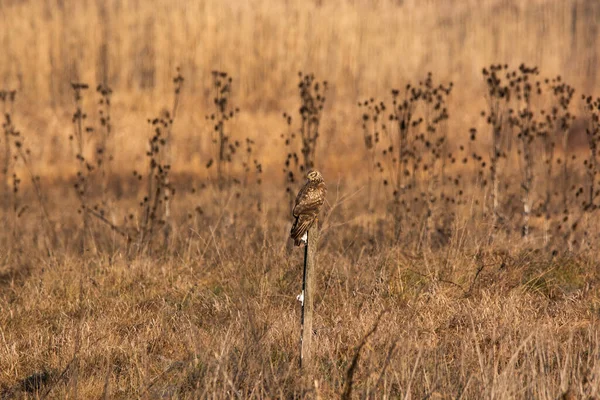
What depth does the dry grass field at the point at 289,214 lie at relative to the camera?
405 centimetres

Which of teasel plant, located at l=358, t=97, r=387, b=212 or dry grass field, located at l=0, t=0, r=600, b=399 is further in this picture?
teasel plant, located at l=358, t=97, r=387, b=212

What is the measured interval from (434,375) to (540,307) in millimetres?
1555

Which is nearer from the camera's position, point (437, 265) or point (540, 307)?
point (540, 307)

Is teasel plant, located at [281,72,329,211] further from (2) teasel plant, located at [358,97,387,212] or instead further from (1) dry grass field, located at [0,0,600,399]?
(2) teasel plant, located at [358,97,387,212]

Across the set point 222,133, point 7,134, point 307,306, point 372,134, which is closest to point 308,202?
point 307,306

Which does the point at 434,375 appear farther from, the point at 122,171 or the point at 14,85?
the point at 14,85

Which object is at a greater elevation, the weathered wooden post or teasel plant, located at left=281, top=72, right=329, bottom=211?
teasel plant, located at left=281, top=72, right=329, bottom=211

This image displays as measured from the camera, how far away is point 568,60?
66.7ft

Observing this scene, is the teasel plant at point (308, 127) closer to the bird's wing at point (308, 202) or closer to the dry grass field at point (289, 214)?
the dry grass field at point (289, 214)

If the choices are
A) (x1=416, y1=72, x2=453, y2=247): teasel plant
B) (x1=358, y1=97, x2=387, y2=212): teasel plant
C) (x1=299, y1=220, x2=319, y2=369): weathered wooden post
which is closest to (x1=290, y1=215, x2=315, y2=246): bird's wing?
(x1=299, y1=220, x2=319, y2=369): weathered wooden post

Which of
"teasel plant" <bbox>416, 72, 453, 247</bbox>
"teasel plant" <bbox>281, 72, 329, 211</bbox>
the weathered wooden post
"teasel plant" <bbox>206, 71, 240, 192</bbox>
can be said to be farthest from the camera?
"teasel plant" <bbox>206, 71, 240, 192</bbox>

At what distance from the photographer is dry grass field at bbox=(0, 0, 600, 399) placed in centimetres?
405

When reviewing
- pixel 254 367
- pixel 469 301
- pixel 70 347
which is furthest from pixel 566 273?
pixel 70 347

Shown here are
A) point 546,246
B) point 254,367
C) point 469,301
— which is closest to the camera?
point 254,367
